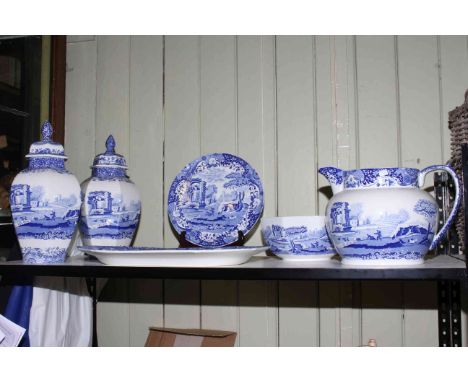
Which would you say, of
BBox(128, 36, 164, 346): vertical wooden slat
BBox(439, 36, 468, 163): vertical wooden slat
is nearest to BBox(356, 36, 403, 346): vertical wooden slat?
BBox(439, 36, 468, 163): vertical wooden slat

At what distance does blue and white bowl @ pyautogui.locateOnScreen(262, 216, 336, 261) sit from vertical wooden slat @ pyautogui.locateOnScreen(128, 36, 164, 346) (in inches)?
17.0

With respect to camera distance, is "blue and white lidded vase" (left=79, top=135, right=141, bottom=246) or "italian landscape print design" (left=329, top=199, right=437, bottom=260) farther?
"blue and white lidded vase" (left=79, top=135, right=141, bottom=246)

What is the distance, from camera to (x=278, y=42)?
4.54ft

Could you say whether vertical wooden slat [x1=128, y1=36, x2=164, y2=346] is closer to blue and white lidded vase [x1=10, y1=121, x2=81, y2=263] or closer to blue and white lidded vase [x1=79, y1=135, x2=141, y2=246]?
blue and white lidded vase [x1=79, y1=135, x2=141, y2=246]

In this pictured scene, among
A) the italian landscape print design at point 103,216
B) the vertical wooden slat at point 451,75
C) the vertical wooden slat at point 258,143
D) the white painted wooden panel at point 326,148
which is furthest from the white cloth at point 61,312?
the vertical wooden slat at point 451,75

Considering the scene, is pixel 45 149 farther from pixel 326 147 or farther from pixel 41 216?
pixel 326 147

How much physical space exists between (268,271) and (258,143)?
0.50m

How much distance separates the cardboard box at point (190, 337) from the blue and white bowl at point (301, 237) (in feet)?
1.15

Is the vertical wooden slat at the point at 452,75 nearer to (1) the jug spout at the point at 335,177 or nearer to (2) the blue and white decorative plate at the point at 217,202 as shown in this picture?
(1) the jug spout at the point at 335,177

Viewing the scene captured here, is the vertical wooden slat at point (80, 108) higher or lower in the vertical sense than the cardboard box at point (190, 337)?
higher

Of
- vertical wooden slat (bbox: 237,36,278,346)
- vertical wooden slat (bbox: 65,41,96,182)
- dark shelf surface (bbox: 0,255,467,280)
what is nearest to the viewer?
dark shelf surface (bbox: 0,255,467,280)

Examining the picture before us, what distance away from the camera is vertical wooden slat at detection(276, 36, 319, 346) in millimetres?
1325

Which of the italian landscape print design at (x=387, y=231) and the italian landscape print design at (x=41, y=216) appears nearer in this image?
the italian landscape print design at (x=387, y=231)

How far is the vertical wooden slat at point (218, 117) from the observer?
1.37 meters
